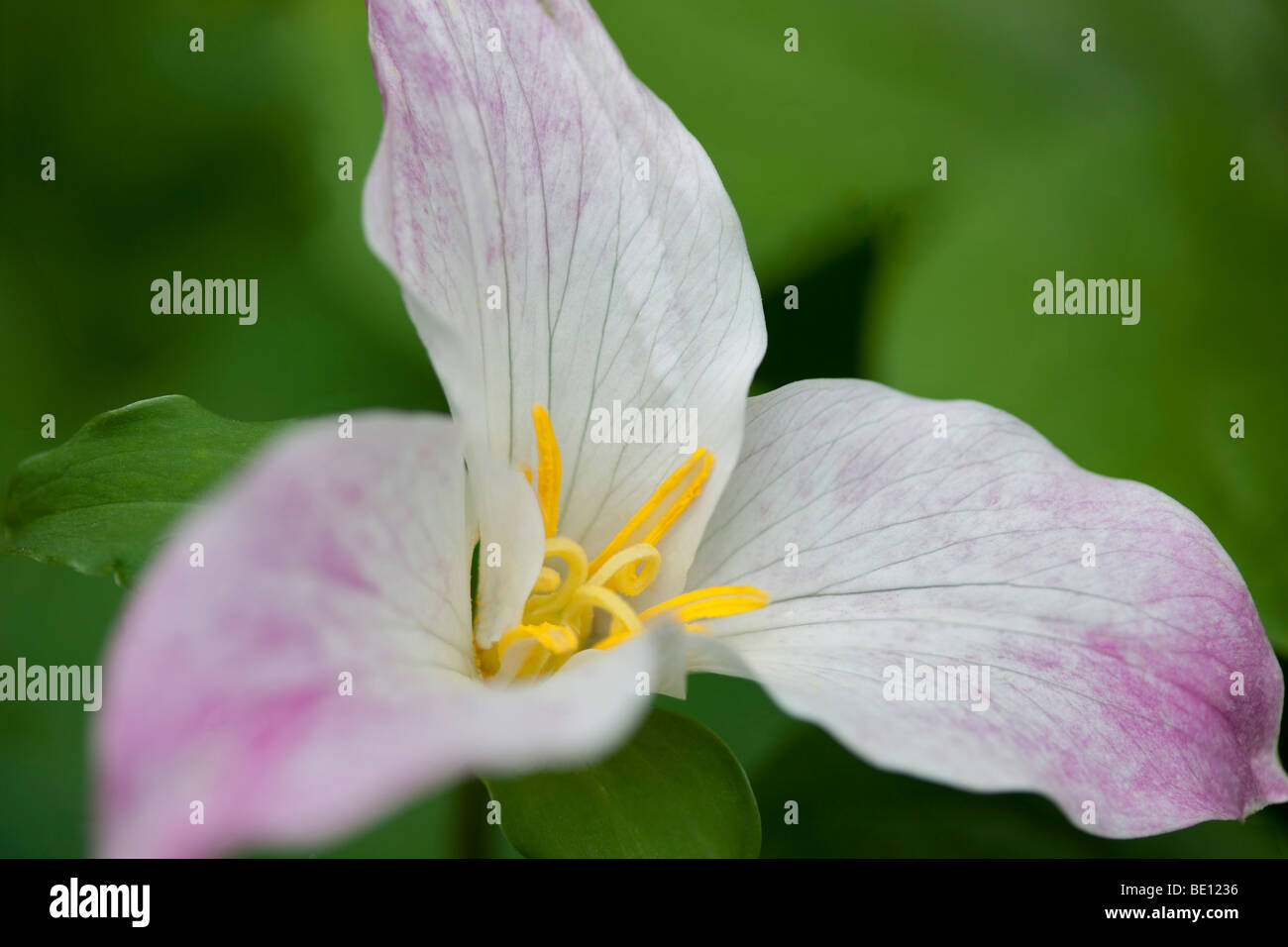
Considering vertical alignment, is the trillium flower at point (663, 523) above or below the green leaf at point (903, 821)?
above

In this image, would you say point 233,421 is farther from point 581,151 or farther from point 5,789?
point 5,789

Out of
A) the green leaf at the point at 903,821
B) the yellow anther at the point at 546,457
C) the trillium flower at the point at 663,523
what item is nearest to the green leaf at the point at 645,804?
the trillium flower at the point at 663,523

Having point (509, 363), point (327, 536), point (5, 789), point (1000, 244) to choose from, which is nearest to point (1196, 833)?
point (1000, 244)

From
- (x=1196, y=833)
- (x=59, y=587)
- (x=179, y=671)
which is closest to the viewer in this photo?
(x=179, y=671)

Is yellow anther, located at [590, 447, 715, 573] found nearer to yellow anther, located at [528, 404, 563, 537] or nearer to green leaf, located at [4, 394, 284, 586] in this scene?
yellow anther, located at [528, 404, 563, 537]

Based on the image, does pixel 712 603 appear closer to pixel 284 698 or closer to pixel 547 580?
pixel 547 580

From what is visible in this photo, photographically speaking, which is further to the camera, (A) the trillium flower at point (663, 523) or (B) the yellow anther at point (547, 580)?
(B) the yellow anther at point (547, 580)

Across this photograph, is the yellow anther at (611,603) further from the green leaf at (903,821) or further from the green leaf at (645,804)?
the green leaf at (903,821)

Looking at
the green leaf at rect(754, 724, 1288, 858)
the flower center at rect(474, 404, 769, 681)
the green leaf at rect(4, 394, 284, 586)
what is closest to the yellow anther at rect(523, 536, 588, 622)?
the flower center at rect(474, 404, 769, 681)
